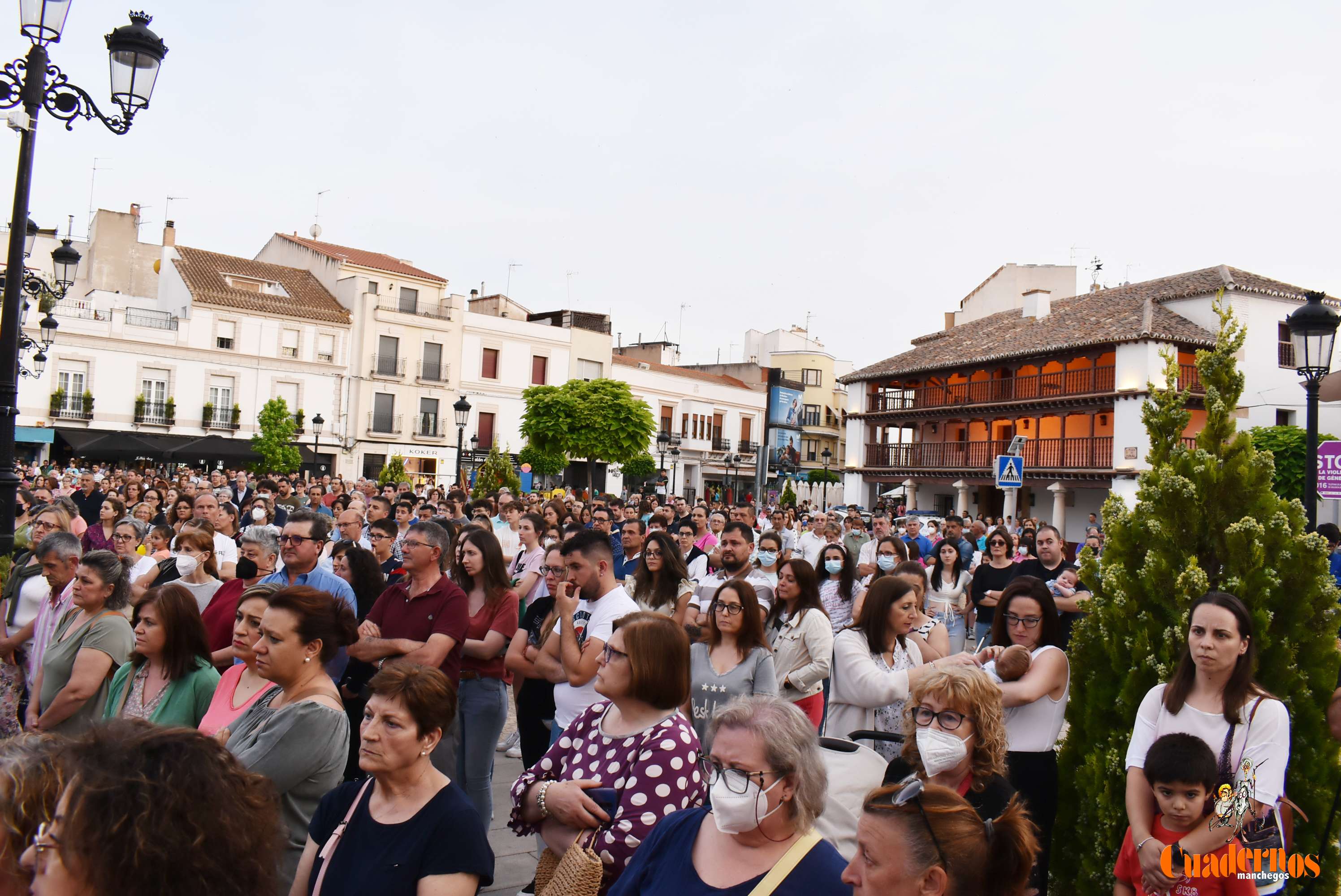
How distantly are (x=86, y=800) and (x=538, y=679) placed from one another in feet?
12.9

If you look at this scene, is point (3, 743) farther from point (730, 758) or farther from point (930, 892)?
point (930, 892)

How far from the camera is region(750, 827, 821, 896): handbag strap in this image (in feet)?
8.15

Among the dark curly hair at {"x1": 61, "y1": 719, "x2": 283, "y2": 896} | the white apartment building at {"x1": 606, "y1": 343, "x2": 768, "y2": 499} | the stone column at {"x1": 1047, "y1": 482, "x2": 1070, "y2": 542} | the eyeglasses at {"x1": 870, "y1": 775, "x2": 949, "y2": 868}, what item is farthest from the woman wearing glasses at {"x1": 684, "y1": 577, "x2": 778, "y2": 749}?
the white apartment building at {"x1": 606, "y1": 343, "x2": 768, "y2": 499}

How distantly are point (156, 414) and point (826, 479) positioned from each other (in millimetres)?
29797

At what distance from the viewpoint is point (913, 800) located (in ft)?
7.59

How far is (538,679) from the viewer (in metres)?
5.53

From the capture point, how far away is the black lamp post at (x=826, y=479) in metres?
46.8

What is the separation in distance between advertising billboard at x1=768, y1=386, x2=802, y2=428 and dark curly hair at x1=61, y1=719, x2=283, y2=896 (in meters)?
46.3

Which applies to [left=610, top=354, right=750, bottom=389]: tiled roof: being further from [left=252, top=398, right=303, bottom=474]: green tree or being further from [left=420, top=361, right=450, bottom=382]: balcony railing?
[left=252, top=398, right=303, bottom=474]: green tree

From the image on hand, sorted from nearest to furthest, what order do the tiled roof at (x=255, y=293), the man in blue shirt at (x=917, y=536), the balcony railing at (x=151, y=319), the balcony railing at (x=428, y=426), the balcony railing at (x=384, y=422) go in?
the man in blue shirt at (x=917, y=536)
the balcony railing at (x=151, y=319)
the tiled roof at (x=255, y=293)
the balcony railing at (x=384, y=422)
the balcony railing at (x=428, y=426)

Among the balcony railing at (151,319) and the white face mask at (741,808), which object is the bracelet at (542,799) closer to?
the white face mask at (741,808)

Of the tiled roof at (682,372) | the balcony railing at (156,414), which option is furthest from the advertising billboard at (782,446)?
the balcony railing at (156,414)

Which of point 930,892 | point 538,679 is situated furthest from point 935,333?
point 930,892

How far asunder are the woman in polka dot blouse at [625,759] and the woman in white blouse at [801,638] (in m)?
1.60
